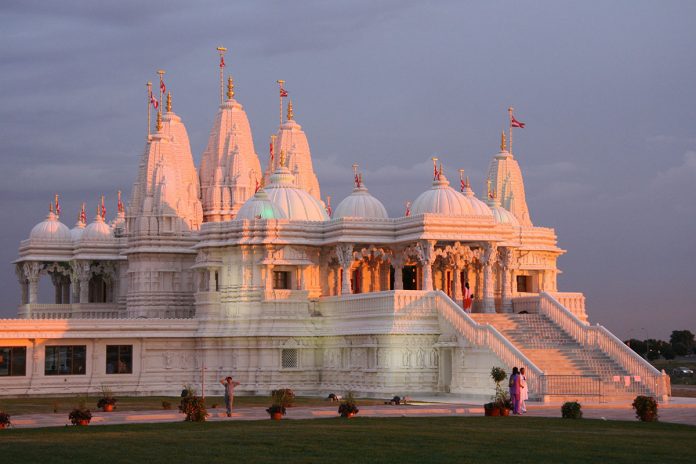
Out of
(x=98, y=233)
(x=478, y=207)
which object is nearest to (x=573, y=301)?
(x=478, y=207)

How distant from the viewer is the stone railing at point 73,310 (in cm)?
8119

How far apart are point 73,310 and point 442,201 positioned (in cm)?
3005

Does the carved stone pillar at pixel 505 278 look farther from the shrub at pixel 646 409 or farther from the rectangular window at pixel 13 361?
the shrub at pixel 646 409

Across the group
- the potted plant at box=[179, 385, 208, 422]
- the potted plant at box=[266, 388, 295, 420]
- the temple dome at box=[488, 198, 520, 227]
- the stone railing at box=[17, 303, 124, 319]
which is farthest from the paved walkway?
the stone railing at box=[17, 303, 124, 319]

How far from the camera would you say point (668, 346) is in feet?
410

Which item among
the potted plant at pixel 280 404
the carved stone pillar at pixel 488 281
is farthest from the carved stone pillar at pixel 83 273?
the potted plant at pixel 280 404

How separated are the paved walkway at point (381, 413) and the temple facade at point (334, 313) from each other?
3.40 meters

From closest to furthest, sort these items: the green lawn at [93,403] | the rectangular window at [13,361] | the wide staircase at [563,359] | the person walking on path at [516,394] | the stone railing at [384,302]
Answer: the person walking on path at [516,394]
the green lawn at [93,403]
the wide staircase at [563,359]
the stone railing at [384,302]
the rectangular window at [13,361]

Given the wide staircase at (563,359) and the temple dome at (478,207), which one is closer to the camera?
the wide staircase at (563,359)

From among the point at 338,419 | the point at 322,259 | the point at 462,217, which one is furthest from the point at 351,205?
the point at 338,419

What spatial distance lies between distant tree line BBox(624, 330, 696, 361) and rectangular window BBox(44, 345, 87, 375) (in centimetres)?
6879

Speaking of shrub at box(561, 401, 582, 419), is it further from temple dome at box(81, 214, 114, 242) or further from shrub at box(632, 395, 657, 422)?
temple dome at box(81, 214, 114, 242)

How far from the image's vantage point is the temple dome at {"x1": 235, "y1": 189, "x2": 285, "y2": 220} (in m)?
63.9

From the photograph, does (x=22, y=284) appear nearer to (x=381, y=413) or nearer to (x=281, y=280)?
(x=281, y=280)
